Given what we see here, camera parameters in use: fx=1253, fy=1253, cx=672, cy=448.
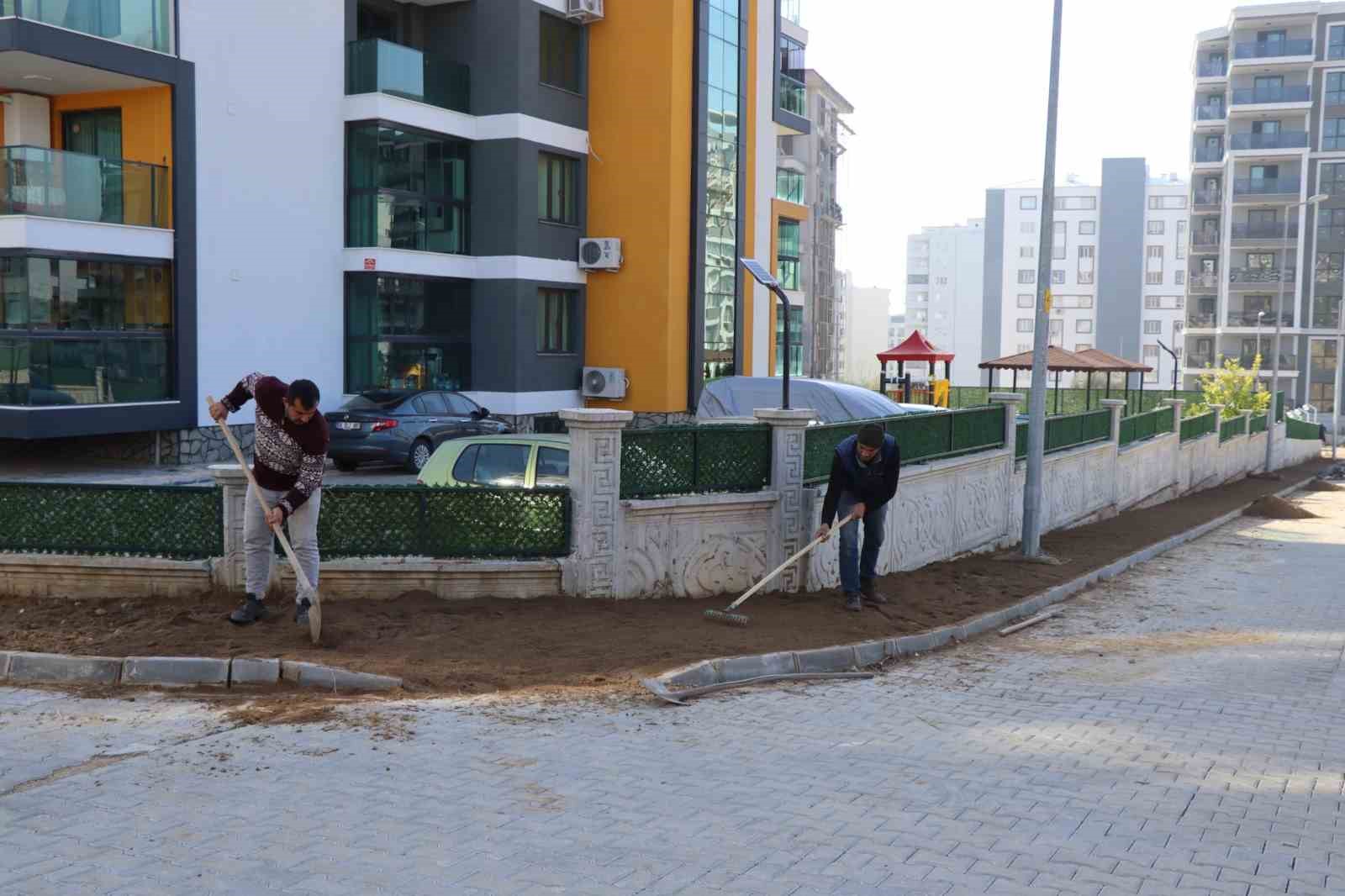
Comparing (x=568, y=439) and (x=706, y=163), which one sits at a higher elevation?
(x=706, y=163)

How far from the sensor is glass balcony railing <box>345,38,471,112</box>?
23797mm

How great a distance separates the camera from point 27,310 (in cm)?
1781

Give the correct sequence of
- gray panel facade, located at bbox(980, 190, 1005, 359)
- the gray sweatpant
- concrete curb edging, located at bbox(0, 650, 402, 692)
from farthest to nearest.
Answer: gray panel facade, located at bbox(980, 190, 1005, 359) < the gray sweatpant < concrete curb edging, located at bbox(0, 650, 402, 692)

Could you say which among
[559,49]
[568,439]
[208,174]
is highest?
[559,49]

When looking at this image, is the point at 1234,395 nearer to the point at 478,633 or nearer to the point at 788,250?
the point at 788,250

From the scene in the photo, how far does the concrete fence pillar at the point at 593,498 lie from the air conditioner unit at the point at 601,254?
1845cm

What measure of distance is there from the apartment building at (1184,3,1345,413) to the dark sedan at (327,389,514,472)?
5488 cm

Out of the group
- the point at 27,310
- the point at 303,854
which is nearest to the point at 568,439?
the point at 303,854

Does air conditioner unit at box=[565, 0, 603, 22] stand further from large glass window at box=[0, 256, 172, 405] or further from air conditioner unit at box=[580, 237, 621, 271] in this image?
large glass window at box=[0, 256, 172, 405]

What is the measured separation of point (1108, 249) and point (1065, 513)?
74342mm

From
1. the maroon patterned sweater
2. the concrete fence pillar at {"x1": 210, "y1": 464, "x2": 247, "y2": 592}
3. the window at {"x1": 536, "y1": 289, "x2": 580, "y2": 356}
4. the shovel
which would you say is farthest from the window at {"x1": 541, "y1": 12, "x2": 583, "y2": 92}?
the shovel

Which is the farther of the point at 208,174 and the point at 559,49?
the point at 559,49

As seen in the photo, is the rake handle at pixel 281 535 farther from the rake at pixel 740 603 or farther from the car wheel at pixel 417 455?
the car wheel at pixel 417 455

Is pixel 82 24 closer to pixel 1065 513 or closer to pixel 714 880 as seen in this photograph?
pixel 1065 513
